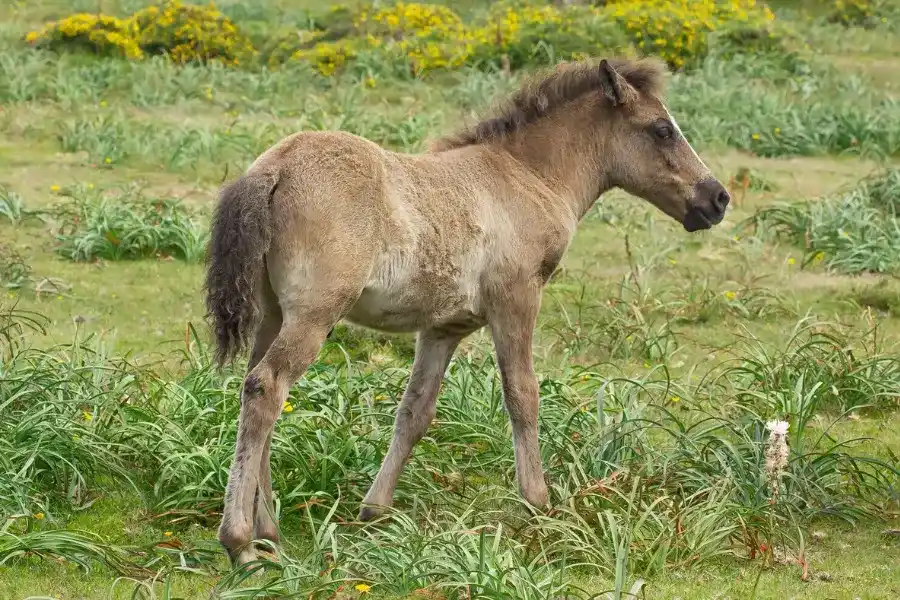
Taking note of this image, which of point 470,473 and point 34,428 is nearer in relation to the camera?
point 34,428

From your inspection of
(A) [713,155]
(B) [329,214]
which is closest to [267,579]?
(B) [329,214]

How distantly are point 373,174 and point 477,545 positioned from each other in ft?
5.75

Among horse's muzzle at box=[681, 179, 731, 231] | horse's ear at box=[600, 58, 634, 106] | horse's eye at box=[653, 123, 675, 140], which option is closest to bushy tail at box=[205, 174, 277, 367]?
horse's ear at box=[600, 58, 634, 106]

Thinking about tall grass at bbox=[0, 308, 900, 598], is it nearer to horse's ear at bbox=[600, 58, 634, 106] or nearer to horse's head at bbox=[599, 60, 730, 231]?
horse's head at bbox=[599, 60, 730, 231]

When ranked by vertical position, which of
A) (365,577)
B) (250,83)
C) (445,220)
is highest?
(445,220)

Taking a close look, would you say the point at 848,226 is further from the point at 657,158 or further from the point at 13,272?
the point at 13,272

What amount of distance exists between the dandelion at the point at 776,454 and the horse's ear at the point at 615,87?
6.07ft

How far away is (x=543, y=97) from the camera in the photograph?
22.8 ft

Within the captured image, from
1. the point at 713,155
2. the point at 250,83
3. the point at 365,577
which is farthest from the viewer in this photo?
the point at 250,83

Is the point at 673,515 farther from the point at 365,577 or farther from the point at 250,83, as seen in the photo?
the point at 250,83

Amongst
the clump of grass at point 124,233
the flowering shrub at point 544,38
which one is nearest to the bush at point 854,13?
the flowering shrub at point 544,38

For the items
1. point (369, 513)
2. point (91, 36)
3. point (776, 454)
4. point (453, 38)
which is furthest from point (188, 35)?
point (776, 454)

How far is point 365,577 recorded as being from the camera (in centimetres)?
567

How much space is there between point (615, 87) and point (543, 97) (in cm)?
39
